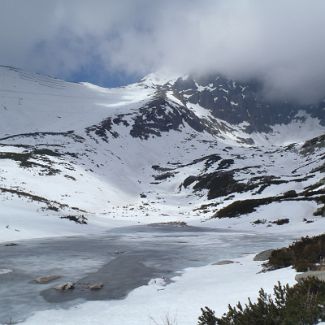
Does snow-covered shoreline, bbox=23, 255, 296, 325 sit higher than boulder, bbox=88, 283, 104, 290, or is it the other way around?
boulder, bbox=88, 283, 104, 290

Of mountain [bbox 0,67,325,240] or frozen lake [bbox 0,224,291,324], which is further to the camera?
mountain [bbox 0,67,325,240]

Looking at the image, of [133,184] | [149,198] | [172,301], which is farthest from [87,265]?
[133,184]

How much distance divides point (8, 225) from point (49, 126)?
167737mm

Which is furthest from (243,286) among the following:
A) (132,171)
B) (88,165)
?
(132,171)

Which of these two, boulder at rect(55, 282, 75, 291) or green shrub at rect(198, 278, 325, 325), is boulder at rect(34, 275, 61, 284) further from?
green shrub at rect(198, 278, 325, 325)

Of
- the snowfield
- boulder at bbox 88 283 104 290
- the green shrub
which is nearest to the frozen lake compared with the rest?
boulder at bbox 88 283 104 290

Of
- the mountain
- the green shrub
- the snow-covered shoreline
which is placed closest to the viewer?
the green shrub

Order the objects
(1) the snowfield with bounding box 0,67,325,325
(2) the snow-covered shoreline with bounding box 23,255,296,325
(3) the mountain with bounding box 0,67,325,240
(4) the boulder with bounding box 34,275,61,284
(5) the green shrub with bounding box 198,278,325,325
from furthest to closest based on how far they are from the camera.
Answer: (3) the mountain with bounding box 0,67,325,240 → (4) the boulder with bounding box 34,275,61,284 → (1) the snowfield with bounding box 0,67,325,325 → (2) the snow-covered shoreline with bounding box 23,255,296,325 → (5) the green shrub with bounding box 198,278,325,325

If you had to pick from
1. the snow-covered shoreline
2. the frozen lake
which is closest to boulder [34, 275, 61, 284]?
the frozen lake

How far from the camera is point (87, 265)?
764 inches

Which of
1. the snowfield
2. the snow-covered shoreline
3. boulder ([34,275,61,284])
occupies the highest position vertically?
the snowfield

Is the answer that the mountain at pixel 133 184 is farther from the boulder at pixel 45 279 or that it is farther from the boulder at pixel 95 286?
the boulder at pixel 95 286

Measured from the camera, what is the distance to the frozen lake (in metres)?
13.1

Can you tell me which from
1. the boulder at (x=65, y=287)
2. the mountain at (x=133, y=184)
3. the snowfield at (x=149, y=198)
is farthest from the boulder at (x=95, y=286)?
the mountain at (x=133, y=184)
